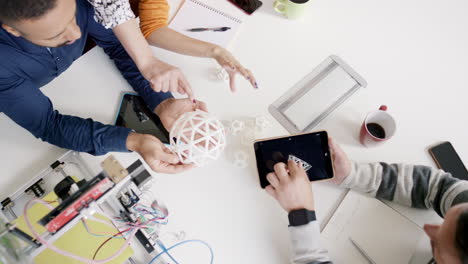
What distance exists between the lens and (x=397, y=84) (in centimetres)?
107

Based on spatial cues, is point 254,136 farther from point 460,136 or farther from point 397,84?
point 460,136

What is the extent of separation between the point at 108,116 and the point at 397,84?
37.3 inches

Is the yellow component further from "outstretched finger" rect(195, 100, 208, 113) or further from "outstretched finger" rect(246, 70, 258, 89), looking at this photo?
"outstretched finger" rect(246, 70, 258, 89)

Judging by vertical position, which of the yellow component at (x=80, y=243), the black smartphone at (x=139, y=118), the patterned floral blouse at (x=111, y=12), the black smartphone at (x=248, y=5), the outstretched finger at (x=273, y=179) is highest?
the patterned floral blouse at (x=111, y=12)

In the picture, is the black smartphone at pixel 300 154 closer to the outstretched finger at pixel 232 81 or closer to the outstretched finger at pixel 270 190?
the outstretched finger at pixel 270 190

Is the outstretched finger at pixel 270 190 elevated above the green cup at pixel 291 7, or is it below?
below

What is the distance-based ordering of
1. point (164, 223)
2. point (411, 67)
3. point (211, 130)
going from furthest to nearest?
point (411, 67)
point (164, 223)
point (211, 130)

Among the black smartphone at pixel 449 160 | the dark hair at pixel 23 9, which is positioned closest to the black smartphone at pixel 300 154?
the black smartphone at pixel 449 160

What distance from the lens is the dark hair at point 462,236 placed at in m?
0.64

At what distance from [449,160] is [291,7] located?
0.70m

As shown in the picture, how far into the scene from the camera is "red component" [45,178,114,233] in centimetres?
53

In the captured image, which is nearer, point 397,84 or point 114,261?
point 114,261

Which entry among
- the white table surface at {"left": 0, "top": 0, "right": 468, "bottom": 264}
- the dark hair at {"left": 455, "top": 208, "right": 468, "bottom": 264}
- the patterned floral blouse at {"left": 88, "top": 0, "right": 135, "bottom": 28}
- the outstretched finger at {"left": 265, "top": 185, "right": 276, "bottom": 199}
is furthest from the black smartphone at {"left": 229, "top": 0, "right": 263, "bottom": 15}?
the dark hair at {"left": 455, "top": 208, "right": 468, "bottom": 264}

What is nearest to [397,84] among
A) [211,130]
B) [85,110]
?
[211,130]
